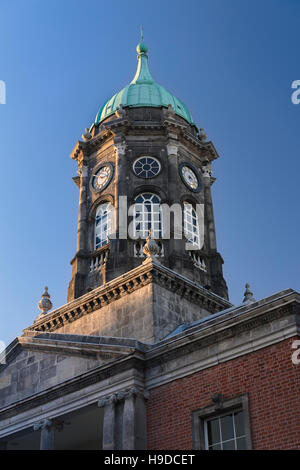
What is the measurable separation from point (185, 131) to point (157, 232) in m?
5.93

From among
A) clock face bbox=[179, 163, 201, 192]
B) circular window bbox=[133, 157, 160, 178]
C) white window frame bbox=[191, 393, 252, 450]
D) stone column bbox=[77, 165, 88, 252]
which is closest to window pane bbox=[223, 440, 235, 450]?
white window frame bbox=[191, 393, 252, 450]

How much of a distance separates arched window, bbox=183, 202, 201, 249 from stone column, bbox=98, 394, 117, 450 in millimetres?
11533

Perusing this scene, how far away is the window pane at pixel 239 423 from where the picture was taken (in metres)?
17.8


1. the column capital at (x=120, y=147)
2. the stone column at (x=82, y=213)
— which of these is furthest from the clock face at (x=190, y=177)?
the stone column at (x=82, y=213)

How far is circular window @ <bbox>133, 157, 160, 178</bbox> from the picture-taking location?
103 feet

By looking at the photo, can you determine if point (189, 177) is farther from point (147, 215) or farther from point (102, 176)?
point (102, 176)

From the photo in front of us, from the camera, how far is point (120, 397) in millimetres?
Result: 19703

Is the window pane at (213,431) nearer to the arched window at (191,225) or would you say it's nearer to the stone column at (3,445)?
the stone column at (3,445)

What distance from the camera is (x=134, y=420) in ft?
62.6

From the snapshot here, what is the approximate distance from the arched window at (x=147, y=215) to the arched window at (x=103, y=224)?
1.33 metres

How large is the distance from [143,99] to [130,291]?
1192 centimetres

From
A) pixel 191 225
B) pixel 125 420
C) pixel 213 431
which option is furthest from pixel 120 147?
pixel 213 431
